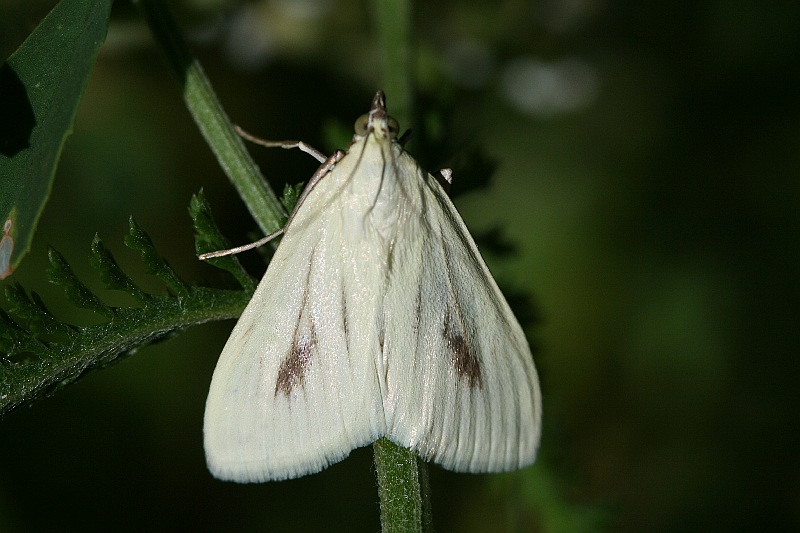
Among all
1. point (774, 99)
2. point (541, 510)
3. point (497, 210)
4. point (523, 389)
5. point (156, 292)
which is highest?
point (774, 99)

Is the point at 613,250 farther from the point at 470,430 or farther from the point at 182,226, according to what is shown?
the point at 470,430

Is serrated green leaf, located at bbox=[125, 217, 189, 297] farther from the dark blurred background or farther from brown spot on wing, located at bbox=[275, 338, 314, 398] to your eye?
the dark blurred background

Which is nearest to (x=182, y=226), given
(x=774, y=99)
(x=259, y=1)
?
(x=259, y=1)

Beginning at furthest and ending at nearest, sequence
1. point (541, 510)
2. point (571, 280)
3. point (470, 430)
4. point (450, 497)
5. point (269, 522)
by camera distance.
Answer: point (571, 280) < point (450, 497) < point (269, 522) < point (541, 510) < point (470, 430)

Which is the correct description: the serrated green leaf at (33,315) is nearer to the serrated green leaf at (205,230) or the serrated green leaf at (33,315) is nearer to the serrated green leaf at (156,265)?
the serrated green leaf at (156,265)

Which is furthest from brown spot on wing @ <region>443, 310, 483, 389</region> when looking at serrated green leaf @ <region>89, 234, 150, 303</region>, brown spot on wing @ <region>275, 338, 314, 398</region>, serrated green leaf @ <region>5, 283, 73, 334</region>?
serrated green leaf @ <region>5, 283, 73, 334</region>

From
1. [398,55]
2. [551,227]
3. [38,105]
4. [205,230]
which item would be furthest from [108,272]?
[551,227]

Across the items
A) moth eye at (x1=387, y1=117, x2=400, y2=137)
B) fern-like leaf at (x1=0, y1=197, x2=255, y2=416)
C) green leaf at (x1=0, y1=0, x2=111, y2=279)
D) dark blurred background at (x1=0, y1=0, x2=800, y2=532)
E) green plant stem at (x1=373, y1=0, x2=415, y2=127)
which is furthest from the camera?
dark blurred background at (x1=0, y1=0, x2=800, y2=532)
